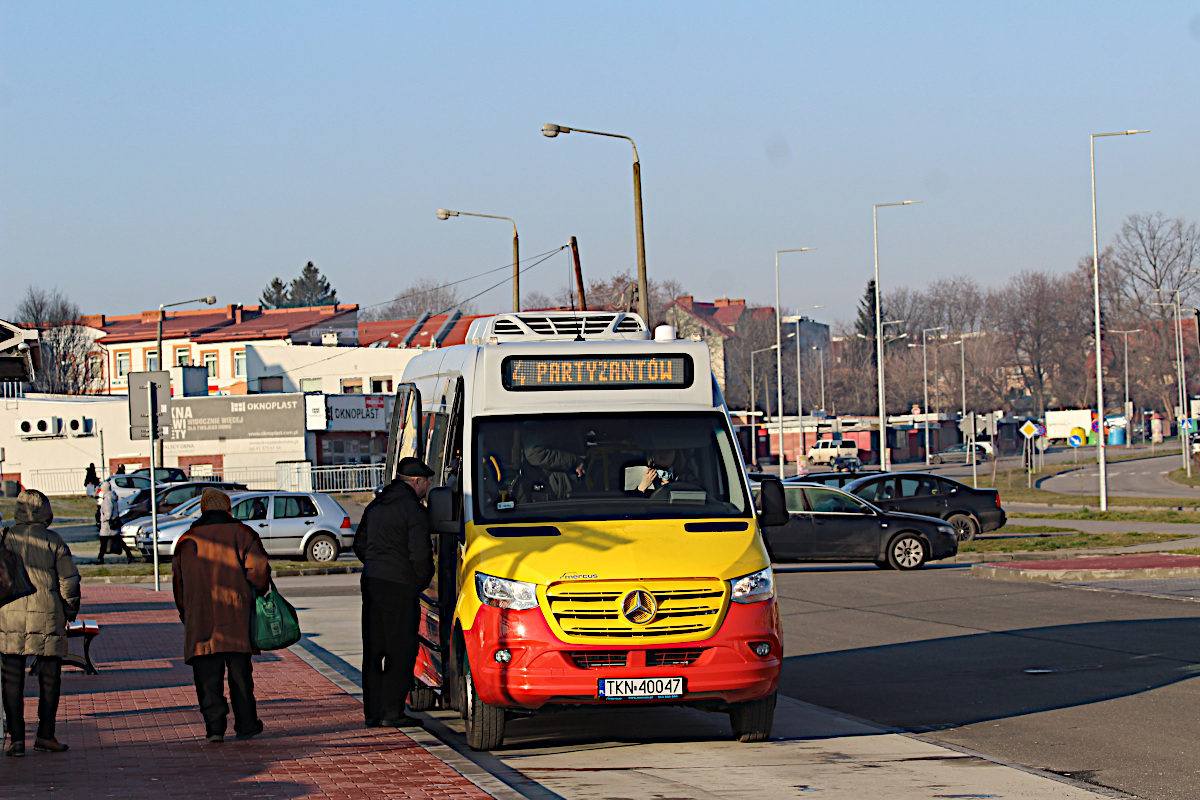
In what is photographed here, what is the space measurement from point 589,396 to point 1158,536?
24903 mm

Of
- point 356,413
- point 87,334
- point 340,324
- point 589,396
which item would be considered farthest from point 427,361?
point 87,334

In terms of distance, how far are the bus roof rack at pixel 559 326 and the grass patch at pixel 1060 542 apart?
54.2 feet

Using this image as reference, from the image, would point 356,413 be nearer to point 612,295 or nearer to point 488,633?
point 612,295

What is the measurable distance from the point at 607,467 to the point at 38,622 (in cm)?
365

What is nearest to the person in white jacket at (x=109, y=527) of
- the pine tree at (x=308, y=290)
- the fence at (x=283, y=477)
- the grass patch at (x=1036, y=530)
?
the grass patch at (x=1036, y=530)

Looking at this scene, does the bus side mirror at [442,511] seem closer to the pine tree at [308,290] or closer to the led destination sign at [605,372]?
the led destination sign at [605,372]

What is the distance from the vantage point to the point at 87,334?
10169cm

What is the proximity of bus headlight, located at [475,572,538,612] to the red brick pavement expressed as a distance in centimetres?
98

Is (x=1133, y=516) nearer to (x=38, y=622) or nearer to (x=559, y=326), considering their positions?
(x=559, y=326)

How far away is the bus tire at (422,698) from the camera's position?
34.2 ft

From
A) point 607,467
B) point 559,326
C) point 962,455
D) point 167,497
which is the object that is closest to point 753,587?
point 607,467

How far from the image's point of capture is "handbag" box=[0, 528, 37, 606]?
26.0 ft

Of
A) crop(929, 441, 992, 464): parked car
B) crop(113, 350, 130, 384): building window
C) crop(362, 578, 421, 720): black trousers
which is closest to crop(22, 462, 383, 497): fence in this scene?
crop(113, 350, 130, 384): building window

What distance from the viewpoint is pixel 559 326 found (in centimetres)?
1146
